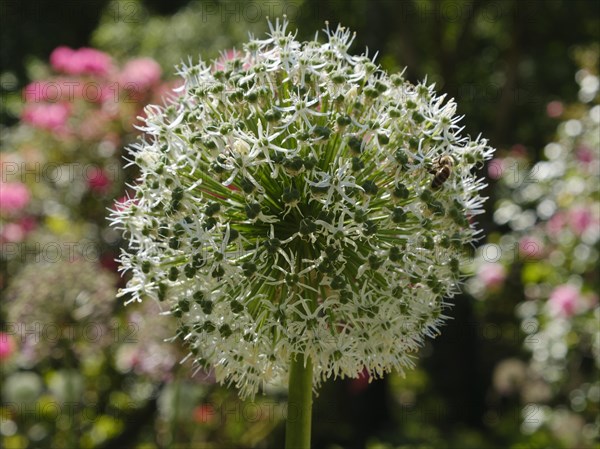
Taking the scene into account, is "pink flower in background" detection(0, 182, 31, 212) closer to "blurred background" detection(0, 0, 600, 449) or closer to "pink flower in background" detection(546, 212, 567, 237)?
"blurred background" detection(0, 0, 600, 449)

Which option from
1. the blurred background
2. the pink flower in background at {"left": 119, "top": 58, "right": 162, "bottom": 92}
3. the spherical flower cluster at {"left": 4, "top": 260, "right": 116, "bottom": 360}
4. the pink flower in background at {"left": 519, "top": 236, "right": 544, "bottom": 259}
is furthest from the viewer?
the pink flower in background at {"left": 119, "top": 58, "right": 162, "bottom": 92}

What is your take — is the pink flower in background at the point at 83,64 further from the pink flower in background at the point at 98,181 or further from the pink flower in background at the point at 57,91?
the pink flower in background at the point at 98,181

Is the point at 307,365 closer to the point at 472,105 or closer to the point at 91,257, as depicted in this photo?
the point at 91,257

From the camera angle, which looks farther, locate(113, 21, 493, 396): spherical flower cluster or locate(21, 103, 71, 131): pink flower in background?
locate(21, 103, 71, 131): pink flower in background

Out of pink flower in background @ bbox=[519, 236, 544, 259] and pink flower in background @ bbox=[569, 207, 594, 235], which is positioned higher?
pink flower in background @ bbox=[519, 236, 544, 259]

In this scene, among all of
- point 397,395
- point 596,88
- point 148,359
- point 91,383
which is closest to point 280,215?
point 148,359

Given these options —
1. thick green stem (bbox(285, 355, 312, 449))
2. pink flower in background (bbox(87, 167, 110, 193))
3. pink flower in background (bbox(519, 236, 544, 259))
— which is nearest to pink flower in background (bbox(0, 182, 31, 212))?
pink flower in background (bbox(87, 167, 110, 193))
